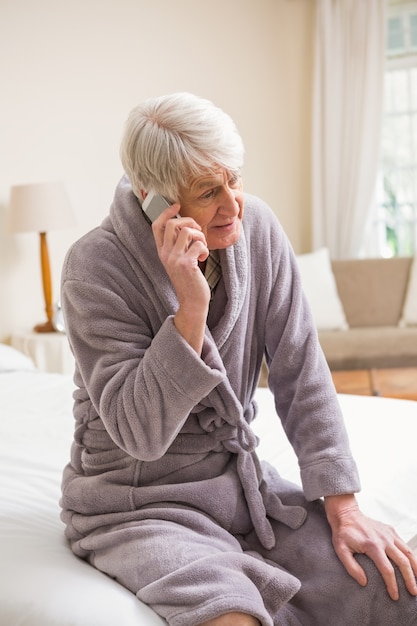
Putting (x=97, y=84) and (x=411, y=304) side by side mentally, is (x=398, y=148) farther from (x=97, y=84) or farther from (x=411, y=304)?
(x=97, y=84)

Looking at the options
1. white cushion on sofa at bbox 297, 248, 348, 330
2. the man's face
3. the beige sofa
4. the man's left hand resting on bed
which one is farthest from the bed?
the beige sofa

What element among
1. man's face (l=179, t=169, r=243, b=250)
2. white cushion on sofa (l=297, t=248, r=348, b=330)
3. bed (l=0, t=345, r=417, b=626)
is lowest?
white cushion on sofa (l=297, t=248, r=348, b=330)

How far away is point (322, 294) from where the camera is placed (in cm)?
526

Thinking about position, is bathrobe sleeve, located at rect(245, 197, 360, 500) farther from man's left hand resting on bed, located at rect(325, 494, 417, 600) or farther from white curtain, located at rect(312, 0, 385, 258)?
white curtain, located at rect(312, 0, 385, 258)

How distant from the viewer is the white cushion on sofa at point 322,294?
5227mm

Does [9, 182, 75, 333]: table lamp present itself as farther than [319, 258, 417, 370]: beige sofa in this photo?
No

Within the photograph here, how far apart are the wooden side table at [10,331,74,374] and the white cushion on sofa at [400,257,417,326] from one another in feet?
7.35

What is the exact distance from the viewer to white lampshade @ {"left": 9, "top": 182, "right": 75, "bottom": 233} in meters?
4.01

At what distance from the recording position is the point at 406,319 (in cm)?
526

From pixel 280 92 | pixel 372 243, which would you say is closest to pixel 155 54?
pixel 280 92

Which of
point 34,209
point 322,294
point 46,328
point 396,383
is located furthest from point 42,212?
point 322,294

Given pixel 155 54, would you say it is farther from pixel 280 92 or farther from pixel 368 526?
pixel 368 526

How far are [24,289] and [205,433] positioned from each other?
3.04 m

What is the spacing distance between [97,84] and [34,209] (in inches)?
40.9
